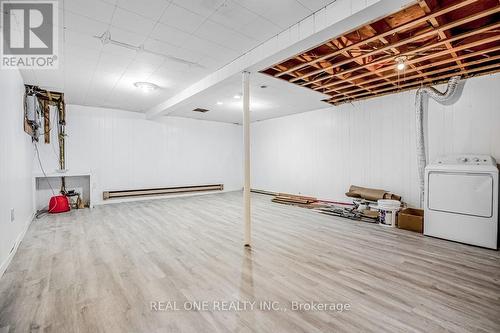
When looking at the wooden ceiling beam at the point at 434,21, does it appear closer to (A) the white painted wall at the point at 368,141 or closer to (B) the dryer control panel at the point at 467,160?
(A) the white painted wall at the point at 368,141

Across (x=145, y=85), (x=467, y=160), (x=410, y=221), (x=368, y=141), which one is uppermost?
(x=145, y=85)

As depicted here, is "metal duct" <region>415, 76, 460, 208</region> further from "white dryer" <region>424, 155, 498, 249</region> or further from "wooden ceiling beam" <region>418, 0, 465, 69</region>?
"wooden ceiling beam" <region>418, 0, 465, 69</region>

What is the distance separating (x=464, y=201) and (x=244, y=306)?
3.73m

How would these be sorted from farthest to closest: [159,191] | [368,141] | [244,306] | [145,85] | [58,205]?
[159,191] → [368,141] → [58,205] → [145,85] → [244,306]

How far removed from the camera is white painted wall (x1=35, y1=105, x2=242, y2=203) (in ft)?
21.1

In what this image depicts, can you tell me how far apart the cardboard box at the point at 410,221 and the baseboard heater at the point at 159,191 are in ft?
20.5

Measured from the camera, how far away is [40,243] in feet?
11.4

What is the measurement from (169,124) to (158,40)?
5.01 metres

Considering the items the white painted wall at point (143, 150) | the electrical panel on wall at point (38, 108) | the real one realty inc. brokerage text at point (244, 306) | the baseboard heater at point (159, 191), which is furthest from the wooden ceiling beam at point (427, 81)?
the electrical panel on wall at point (38, 108)

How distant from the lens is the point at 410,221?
13.4 feet

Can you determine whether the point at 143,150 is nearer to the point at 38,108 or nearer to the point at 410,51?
the point at 38,108

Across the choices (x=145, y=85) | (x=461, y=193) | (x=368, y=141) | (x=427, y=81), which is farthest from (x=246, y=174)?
(x=427, y=81)

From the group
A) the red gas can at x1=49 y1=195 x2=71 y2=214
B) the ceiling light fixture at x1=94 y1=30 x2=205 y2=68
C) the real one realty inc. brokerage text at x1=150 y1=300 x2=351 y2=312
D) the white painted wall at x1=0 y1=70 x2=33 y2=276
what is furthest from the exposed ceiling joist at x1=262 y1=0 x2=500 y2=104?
the red gas can at x1=49 y1=195 x2=71 y2=214

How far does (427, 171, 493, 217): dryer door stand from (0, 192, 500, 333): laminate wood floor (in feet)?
1.85
